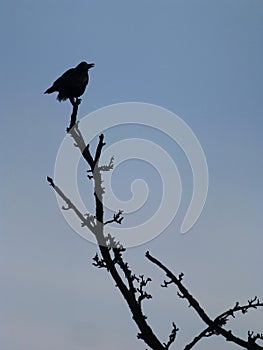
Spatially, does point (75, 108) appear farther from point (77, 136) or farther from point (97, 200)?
point (97, 200)

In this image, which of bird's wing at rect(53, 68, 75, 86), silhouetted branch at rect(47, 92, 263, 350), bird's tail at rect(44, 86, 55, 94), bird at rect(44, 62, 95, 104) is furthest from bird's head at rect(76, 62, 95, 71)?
silhouetted branch at rect(47, 92, 263, 350)

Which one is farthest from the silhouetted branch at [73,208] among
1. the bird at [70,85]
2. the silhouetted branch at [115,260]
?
the bird at [70,85]

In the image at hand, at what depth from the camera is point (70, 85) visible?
42.7ft

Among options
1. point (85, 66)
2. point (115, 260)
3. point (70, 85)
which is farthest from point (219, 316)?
point (85, 66)

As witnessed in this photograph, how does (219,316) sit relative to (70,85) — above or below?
below

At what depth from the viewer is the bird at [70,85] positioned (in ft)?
42.3

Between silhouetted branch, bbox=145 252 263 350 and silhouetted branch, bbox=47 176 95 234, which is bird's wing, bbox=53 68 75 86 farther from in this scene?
silhouetted branch, bbox=145 252 263 350

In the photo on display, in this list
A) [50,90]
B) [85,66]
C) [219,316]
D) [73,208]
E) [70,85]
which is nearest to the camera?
[219,316]

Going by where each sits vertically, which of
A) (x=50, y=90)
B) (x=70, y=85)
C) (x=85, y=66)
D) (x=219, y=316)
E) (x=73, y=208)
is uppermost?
Answer: (x=85, y=66)

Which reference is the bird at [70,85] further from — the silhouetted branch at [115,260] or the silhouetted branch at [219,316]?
the silhouetted branch at [219,316]

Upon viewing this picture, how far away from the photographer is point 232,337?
3.38 m

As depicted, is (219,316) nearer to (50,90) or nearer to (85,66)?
(50,90)

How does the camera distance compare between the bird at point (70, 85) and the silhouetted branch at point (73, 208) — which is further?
the bird at point (70, 85)

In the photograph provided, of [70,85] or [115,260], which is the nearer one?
[115,260]
